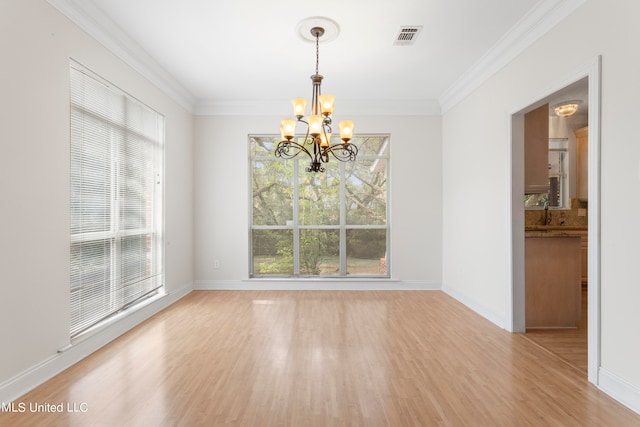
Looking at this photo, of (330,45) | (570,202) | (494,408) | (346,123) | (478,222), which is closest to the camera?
(494,408)

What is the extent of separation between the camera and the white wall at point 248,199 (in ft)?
19.0

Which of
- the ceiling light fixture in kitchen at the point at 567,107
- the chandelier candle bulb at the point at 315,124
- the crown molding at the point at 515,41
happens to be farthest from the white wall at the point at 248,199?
the chandelier candle bulb at the point at 315,124

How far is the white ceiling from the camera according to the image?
307cm

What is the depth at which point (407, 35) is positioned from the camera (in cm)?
354

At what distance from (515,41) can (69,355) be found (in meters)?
4.92

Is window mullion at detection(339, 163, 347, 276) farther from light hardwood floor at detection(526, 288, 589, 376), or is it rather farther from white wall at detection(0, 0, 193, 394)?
white wall at detection(0, 0, 193, 394)

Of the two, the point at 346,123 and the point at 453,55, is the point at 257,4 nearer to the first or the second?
the point at 346,123

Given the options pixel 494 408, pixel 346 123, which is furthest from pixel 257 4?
pixel 494 408

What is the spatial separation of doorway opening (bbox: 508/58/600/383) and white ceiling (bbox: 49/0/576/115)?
76cm

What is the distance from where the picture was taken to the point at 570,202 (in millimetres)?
6172

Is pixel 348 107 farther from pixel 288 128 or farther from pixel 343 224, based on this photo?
pixel 288 128

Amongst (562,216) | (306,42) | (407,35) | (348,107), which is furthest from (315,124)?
(562,216)

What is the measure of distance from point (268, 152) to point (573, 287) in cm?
452

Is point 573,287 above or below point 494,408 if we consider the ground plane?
above
